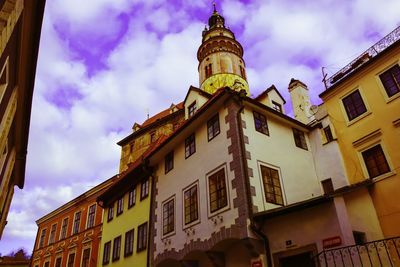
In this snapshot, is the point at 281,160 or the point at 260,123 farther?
the point at 260,123

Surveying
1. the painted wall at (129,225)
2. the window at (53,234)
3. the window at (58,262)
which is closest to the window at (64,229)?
the window at (53,234)

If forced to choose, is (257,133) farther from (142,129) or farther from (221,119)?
(142,129)

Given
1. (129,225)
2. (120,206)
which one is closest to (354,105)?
(129,225)

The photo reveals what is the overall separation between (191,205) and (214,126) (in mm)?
3815

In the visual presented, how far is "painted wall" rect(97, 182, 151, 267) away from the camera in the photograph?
60.5 feet

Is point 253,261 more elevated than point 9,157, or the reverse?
point 9,157

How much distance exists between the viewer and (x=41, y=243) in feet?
114

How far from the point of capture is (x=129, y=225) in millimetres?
20453

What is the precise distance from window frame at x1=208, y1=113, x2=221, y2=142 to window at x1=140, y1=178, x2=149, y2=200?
642 centimetres

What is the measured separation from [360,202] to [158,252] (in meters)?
9.62

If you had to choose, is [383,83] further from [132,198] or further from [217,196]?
[132,198]

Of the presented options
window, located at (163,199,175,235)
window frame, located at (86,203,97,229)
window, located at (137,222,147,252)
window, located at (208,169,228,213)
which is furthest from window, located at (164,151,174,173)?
window frame, located at (86,203,97,229)

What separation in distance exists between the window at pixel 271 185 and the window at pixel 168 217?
527 cm

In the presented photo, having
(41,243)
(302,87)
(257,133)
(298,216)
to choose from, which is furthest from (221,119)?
(41,243)
